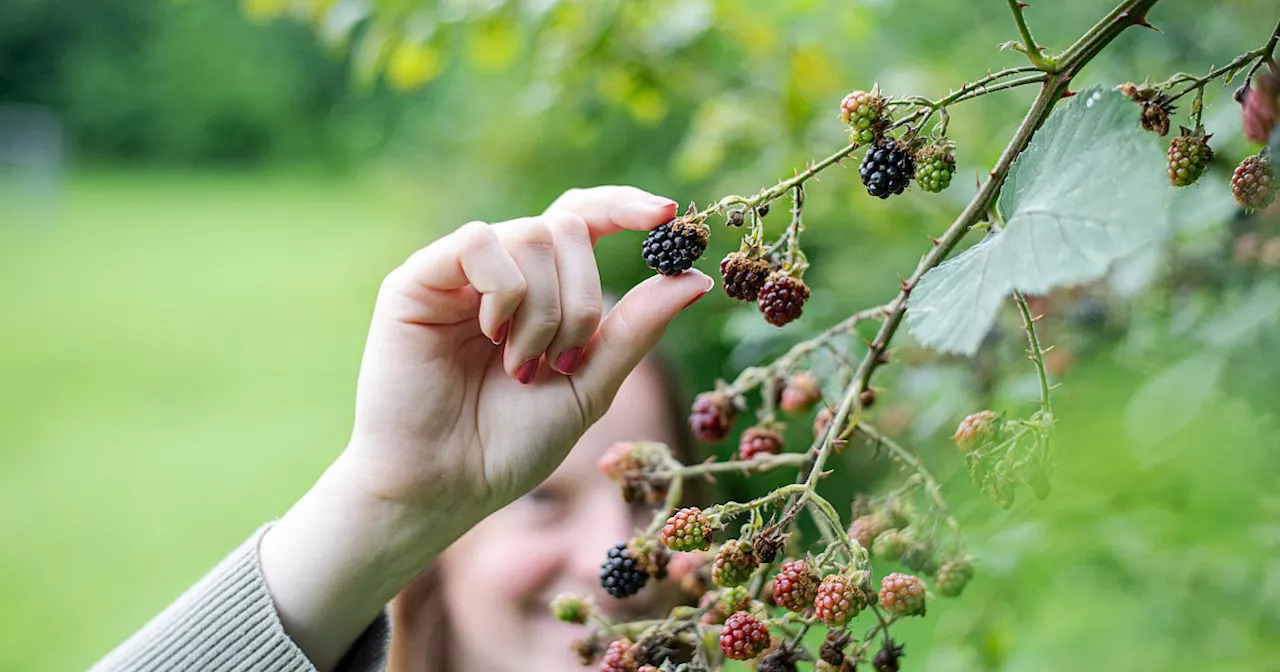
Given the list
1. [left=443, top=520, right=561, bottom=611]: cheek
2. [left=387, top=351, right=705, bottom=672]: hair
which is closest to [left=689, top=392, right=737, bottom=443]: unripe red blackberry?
[left=443, top=520, right=561, bottom=611]: cheek

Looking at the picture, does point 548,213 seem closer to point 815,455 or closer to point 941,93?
point 815,455

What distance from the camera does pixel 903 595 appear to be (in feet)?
1.51

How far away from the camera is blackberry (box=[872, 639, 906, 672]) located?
1.60ft

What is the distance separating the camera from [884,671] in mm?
496

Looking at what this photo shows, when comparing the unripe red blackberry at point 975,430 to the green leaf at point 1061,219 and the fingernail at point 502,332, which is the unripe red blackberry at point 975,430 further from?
the fingernail at point 502,332

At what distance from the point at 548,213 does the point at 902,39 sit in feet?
5.76

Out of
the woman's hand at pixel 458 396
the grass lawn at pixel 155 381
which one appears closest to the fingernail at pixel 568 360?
the woman's hand at pixel 458 396

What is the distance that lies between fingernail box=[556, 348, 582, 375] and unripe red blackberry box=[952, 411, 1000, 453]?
0.77ft

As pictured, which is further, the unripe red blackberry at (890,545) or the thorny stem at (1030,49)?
the unripe red blackberry at (890,545)

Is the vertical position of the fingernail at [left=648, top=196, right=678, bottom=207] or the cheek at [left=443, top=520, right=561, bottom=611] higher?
the fingernail at [left=648, top=196, right=678, bottom=207]

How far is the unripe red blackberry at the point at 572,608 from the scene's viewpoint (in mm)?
603

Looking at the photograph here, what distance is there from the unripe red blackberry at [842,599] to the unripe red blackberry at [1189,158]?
19 cm

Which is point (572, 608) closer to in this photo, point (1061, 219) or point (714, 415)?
point (714, 415)

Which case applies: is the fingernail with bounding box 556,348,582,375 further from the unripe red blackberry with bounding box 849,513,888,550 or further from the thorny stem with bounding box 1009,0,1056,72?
the thorny stem with bounding box 1009,0,1056,72
